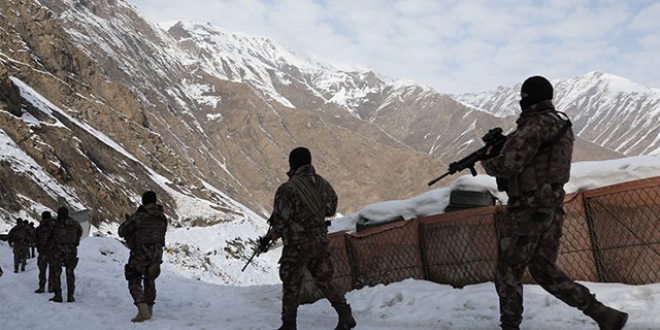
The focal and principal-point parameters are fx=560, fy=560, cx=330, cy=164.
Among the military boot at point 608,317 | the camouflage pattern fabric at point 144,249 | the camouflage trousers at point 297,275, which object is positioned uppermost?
the camouflage pattern fabric at point 144,249

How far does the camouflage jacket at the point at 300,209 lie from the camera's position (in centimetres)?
534

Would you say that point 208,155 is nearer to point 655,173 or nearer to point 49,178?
point 49,178

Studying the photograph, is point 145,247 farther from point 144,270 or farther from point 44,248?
point 44,248

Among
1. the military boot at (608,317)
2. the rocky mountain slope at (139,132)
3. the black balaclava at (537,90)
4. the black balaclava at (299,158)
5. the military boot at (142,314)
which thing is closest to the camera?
the military boot at (608,317)

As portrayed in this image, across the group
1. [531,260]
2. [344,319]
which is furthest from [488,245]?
[531,260]

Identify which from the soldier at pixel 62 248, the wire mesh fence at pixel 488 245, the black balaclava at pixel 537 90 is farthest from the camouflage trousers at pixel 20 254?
the black balaclava at pixel 537 90

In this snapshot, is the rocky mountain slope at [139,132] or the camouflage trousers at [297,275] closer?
the camouflage trousers at [297,275]

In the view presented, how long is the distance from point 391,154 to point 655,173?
11755 cm

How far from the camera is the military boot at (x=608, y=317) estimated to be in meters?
4.07

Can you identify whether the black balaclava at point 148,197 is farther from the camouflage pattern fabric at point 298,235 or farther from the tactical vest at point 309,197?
the tactical vest at point 309,197

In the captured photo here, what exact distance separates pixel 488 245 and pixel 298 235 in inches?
106

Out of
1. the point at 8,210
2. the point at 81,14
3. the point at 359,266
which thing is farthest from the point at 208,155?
the point at 359,266

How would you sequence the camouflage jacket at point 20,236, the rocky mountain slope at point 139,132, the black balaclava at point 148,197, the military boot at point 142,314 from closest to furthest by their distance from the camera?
the military boot at point 142,314, the black balaclava at point 148,197, the camouflage jacket at point 20,236, the rocky mountain slope at point 139,132

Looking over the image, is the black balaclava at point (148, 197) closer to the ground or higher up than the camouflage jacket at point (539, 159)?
higher up
